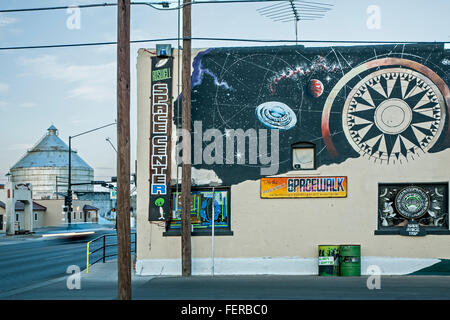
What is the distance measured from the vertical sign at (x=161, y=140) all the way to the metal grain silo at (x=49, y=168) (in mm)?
80681

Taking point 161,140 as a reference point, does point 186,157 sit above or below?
below

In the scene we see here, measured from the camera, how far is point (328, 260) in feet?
55.8

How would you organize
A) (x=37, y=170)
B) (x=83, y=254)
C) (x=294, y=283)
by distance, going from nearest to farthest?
(x=294, y=283), (x=83, y=254), (x=37, y=170)

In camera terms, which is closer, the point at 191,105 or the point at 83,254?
the point at 191,105

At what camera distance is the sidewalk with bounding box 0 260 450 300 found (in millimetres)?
13461

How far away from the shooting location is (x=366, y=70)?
17.6 metres

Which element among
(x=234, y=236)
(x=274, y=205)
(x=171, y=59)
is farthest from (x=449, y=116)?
(x=171, y=59)

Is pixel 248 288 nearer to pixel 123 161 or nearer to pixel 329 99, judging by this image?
pixel 123 161

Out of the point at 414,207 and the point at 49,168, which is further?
the point at 49,168

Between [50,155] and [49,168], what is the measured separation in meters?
2.94

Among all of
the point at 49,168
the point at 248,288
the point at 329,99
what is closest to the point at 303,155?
the point at 329,99

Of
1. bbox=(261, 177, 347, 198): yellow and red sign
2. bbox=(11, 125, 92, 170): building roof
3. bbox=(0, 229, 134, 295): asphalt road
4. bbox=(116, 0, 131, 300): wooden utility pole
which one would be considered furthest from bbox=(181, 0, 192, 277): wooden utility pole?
bbox=(11, 125, 92, 170): building roof

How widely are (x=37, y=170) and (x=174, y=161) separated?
86.7 m
